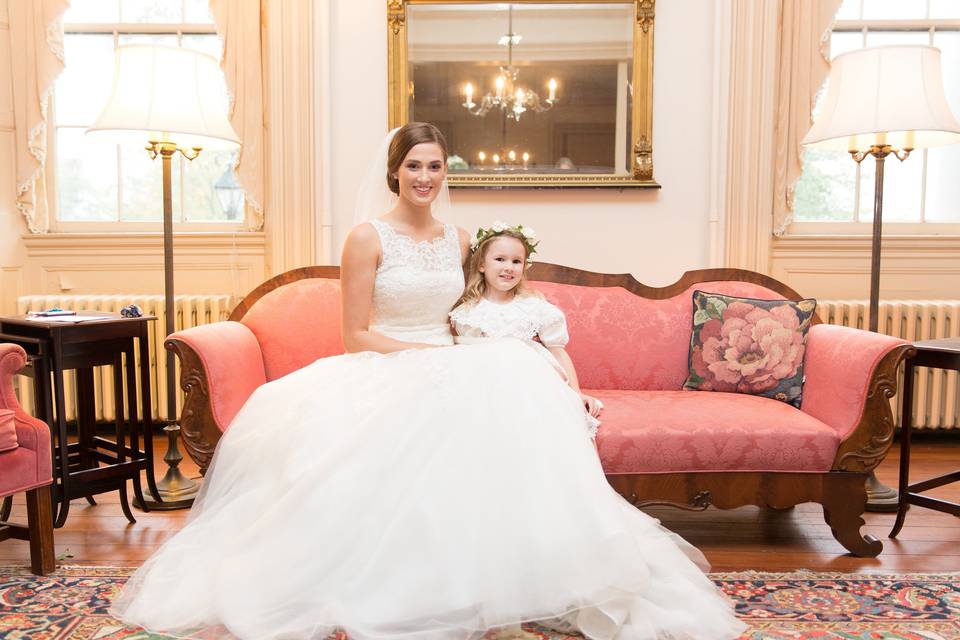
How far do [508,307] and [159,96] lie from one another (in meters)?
1.63

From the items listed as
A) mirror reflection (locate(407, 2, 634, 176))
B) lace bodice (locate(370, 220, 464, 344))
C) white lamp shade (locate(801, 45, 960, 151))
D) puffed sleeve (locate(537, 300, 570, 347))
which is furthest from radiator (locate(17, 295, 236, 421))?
white lamp shade (locate(801, 45, 960, 151))

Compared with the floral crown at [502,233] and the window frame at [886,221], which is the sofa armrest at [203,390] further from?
the window frame at [886,221]

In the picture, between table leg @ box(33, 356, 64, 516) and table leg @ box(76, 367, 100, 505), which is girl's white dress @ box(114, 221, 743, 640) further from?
table leg @ box(76, 367, 100, 505)

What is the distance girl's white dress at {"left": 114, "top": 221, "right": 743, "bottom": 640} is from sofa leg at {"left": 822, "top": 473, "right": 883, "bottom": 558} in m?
0.63

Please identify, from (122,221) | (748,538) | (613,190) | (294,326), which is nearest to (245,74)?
(122,221)

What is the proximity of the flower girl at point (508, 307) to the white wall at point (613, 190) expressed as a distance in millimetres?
1102

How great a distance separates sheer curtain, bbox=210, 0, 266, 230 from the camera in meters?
3.74

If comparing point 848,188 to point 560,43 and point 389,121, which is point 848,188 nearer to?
point 560,43

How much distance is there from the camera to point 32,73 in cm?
382

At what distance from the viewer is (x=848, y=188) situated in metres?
4.02

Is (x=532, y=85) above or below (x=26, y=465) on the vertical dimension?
above

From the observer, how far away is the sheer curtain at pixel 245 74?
147 inches

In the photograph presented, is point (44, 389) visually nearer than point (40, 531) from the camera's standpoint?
No

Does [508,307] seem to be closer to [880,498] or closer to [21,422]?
[21,422]
